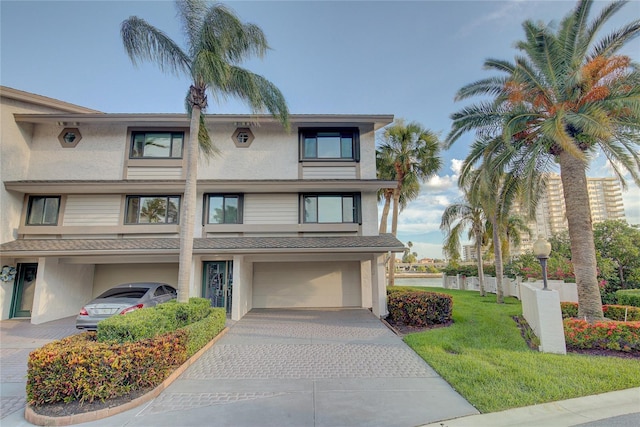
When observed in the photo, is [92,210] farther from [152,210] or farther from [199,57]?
[199,57]

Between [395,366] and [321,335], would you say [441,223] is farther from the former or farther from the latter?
[395,366]

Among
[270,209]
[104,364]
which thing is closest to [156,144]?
[270,209]

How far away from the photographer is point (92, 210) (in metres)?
13.6

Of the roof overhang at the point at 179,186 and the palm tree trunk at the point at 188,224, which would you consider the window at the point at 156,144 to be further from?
the palm tree trunk at the point at 188,224

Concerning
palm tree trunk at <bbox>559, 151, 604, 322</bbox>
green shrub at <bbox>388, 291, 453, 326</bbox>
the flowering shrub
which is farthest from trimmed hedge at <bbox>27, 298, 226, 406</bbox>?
palm tree trunk at <bbox>559, 151, 604, 322</bbox>

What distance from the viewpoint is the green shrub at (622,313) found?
9570mm

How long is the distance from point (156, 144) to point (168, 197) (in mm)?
2569

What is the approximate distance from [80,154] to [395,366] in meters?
15.7

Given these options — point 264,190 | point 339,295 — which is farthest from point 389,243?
point 264,190

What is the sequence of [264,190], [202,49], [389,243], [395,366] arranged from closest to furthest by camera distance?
[395,366] → [202,49] → [389,243] → [264,190]

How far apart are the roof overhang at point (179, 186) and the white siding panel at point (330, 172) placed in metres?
0.74

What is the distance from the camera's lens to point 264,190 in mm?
13664

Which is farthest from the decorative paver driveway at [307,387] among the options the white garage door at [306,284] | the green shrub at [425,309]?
the white garage door at [306,284]

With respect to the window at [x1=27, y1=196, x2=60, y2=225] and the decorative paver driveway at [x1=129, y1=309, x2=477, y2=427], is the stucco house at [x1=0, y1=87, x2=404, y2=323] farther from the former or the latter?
the decorative paver driveway at [x1=129, y1=309, x2=477, y2=427]
